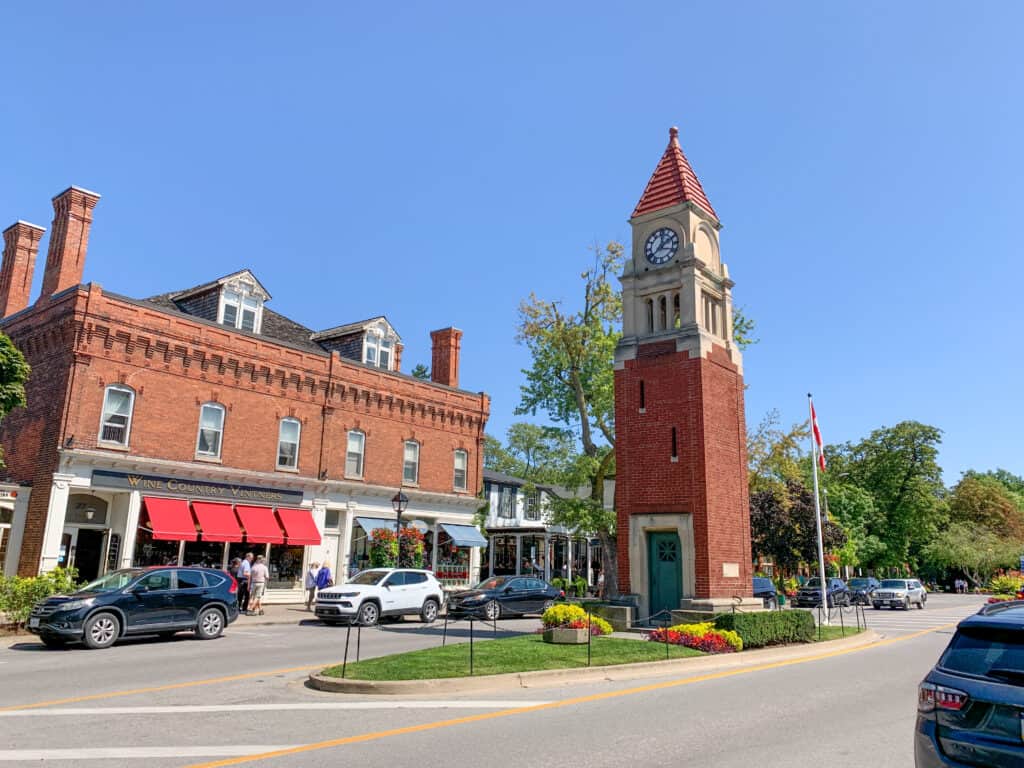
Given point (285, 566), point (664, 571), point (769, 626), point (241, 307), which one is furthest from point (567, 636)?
point (241, 307)

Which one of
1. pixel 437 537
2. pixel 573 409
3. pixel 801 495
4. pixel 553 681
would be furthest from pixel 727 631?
pixel 801 495

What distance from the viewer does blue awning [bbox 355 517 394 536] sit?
3228 centimetres

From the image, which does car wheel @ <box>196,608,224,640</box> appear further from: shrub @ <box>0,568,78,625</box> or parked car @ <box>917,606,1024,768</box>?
parked car @ <box>917,606,1024,768</box>

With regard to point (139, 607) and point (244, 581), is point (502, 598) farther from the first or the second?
point (139, 607)

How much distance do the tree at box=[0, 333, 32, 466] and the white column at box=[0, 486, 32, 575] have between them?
5045mm

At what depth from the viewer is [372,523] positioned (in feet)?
108

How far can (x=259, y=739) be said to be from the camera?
318 inches

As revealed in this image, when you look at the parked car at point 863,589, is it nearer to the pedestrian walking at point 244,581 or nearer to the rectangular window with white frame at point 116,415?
the pedestrian walking at point 244,581

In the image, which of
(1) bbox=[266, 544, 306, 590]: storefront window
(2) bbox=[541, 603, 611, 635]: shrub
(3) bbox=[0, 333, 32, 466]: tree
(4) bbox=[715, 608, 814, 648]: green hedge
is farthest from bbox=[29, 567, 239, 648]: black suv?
(4) bbox=[715, 608, 814, 648]: green hedge

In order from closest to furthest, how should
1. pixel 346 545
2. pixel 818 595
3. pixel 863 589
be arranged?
pixel 346 545 < pixel 818 595 < pixel 863 589

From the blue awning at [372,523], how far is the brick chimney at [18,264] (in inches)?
633

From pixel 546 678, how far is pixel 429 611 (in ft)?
42.7

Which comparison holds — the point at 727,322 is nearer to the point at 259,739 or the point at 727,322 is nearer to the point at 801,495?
the point at 259,739

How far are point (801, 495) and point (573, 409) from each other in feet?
57.3
